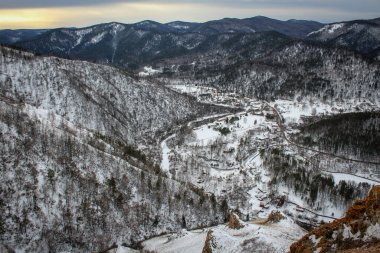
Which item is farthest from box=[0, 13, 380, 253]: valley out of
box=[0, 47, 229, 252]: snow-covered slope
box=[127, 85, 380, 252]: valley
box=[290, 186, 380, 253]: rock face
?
box=[127, 85, 380, 252]: valley

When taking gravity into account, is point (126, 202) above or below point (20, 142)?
below

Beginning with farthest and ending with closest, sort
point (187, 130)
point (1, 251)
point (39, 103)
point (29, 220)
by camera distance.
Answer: point (187, 130) < point (39, 103) < point (29, 220) < point (1, 251)

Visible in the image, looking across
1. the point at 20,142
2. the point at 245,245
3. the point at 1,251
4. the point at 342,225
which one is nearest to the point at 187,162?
the point at 20,142

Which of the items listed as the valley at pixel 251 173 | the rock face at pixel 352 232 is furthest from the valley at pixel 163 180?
the valley at pixel 251 173

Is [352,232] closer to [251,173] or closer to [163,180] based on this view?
[163,180]

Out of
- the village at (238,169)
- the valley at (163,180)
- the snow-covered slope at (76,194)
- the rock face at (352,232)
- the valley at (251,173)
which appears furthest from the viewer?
the village at (238,169)

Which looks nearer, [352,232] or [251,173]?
[352,232]

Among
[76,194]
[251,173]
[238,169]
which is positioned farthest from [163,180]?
[251,173]

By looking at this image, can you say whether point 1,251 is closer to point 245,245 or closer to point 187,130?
point 245,245

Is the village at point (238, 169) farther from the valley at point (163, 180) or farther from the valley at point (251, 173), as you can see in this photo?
the valley at point (163, 180)
